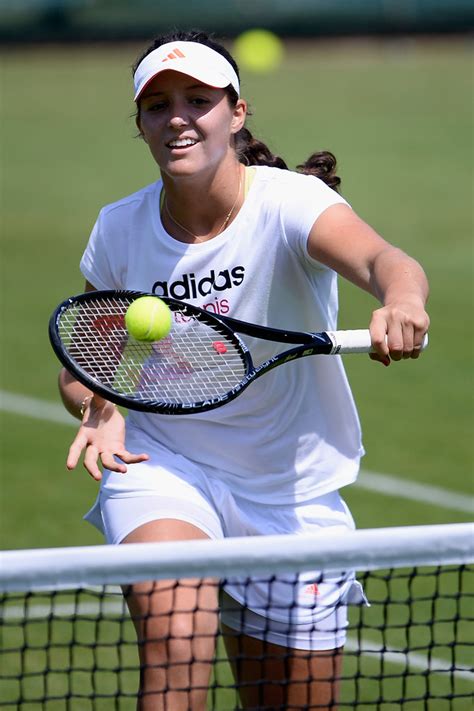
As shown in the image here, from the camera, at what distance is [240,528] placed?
4.09m


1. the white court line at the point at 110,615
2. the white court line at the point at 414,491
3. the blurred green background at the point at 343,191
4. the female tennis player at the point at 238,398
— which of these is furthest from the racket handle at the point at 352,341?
the white court line at the point at 414,491

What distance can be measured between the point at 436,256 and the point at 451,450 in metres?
5.13

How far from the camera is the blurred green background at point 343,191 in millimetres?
7738

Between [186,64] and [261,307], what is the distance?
80 centimetres

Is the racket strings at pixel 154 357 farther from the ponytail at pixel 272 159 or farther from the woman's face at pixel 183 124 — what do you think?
the ponytail at pixel 272 159

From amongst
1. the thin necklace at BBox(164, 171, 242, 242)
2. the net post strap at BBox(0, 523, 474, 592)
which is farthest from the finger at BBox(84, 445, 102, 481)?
the thin necklace at BBox(164, 171, 242, 242)

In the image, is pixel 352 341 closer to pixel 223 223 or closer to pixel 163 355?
pixel 223 223

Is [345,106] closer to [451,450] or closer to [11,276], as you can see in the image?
[11,276]

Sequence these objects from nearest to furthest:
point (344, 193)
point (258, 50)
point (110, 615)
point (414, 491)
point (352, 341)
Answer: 1. point (352, 341)
2. point (110, 615)
3. point (414, 491)
4. point (344, 193)
5. point (258, 50)

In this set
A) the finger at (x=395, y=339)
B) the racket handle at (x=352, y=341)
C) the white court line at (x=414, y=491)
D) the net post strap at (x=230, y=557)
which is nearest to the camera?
the net post strap at (x=230, y=557)

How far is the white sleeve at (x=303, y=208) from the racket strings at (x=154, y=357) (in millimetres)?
405

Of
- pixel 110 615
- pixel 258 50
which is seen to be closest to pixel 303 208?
pixel 110 615

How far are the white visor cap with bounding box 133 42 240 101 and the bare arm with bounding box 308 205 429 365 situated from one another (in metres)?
0.57

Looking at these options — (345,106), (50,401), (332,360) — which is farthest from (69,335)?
(345,106)
